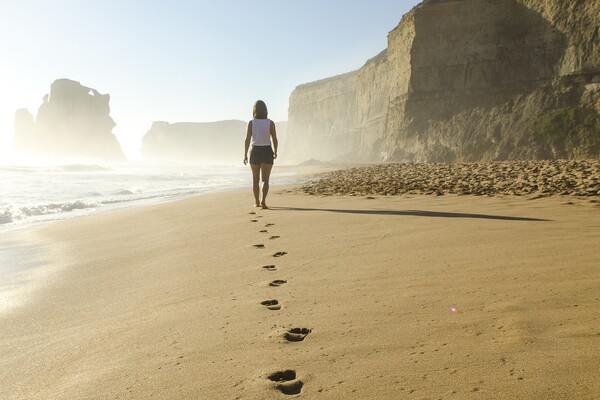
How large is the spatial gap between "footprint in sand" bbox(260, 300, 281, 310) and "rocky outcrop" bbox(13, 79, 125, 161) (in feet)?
412

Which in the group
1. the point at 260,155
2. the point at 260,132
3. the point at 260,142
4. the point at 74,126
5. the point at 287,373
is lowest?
the point at 287,373

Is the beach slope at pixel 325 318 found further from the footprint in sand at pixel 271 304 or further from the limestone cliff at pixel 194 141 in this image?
the limestone cliff at pixel 194 141

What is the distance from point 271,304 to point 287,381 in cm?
86

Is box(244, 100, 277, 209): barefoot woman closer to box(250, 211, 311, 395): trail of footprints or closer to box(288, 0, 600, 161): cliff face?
box(250, 211, 311, 395): trail of footprints

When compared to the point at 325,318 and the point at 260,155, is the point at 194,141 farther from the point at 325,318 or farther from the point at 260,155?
the point at 325,318

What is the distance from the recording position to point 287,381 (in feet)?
4.75

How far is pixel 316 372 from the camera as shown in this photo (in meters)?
1.47

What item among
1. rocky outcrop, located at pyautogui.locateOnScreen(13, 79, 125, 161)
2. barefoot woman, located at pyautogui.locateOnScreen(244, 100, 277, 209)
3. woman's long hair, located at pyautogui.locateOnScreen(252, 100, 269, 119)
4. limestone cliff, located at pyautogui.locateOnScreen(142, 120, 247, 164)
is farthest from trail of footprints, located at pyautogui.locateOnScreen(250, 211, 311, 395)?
limestone cliff, located at pyautogui.locateOnScreen(142, 120, 247, 164)

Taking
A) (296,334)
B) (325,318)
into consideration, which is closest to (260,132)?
(325,318)

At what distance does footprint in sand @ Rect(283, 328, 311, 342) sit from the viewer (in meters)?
1.80

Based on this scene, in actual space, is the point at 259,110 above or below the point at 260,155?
above

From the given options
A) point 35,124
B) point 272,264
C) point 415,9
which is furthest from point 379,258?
point 35,124

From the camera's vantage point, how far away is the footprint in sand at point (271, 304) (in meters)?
2.22

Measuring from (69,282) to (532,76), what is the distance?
85.1ft
